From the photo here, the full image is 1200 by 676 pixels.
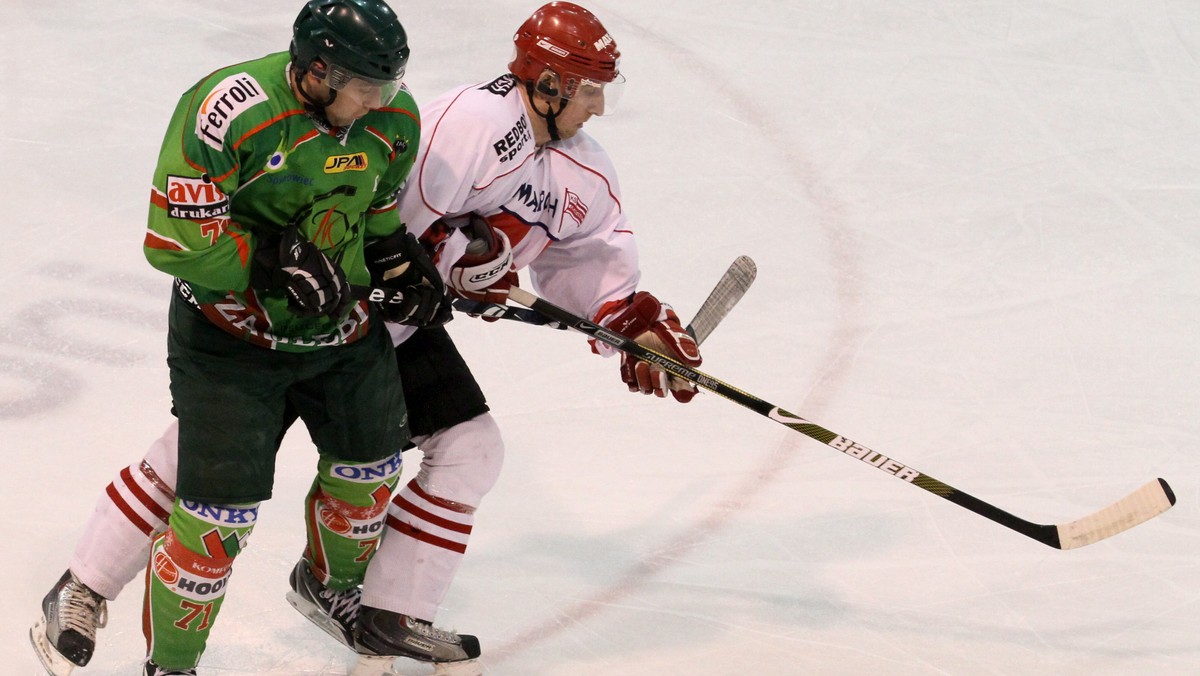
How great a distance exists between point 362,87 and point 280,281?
1.20ft

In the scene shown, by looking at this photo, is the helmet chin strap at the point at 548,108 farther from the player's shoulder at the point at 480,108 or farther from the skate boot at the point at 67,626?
the skate boot at the point at 67,626

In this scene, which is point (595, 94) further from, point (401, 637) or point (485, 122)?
point (401, 637)

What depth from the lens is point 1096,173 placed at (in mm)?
5320

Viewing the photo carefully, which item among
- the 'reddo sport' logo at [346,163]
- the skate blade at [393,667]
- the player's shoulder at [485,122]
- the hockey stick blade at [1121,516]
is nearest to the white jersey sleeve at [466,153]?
the player's shoulder at [485,122]

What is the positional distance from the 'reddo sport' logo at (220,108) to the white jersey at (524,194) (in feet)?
1.56

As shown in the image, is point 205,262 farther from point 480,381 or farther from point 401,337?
point 480,381

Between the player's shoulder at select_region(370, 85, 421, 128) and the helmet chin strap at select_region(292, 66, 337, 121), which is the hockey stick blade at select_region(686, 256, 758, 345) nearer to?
the player's shoulder at select_region(370, 85, 421, 128)

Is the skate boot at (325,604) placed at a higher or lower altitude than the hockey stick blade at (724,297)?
lower

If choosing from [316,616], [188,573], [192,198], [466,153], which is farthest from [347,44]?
[316,616]

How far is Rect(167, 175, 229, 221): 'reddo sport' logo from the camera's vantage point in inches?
93.9

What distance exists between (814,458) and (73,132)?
2.87m

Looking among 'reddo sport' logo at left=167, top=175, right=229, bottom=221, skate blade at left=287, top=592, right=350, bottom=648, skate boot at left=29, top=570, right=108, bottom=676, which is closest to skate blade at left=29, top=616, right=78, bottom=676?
skate boot at left=29, top=570, right=108, bottom=676

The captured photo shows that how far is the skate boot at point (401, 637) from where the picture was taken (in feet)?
9.96

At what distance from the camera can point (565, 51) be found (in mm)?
2922
